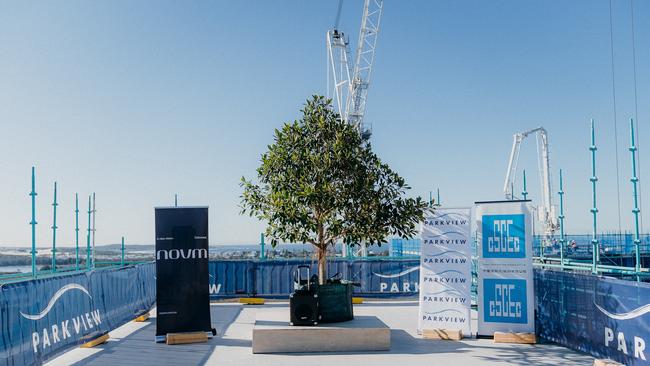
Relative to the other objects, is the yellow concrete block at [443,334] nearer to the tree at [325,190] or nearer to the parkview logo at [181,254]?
the tree at [325,190]

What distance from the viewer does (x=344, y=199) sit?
1234cm

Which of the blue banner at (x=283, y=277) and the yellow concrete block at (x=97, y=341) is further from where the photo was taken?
the blue banner at (x=283, y=277)

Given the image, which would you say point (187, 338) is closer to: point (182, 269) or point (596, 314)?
point (182, 269)

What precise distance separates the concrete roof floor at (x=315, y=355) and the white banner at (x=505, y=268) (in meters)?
0.52

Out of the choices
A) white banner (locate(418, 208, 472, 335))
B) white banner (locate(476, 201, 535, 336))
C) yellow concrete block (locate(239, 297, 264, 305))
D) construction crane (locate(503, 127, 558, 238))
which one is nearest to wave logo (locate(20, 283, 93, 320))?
white banner (locate(418, 208, 472, 335))

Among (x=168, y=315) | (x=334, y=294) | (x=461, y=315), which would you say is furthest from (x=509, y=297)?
(x=168, y=315)

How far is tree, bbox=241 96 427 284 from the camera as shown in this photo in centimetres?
1226

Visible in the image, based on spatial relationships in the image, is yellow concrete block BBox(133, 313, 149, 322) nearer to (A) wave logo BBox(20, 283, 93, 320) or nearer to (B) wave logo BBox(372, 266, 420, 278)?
(A) wave logo BBox(20, 283, 93, 320)

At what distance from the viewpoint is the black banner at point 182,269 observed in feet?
41.9

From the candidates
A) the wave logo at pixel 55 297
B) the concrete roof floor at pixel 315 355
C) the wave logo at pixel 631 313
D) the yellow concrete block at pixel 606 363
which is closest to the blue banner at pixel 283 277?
the concrete roof floor at pixel 315 355

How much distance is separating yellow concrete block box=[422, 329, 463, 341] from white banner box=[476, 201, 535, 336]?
0.49m

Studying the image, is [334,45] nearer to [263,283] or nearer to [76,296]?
[263,283]

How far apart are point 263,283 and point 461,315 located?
9.56 m

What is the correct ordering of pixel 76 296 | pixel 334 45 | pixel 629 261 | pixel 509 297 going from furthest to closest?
pixel 334 45 < pixel 629 261 < pixel 509 297 < pixel 76 296
